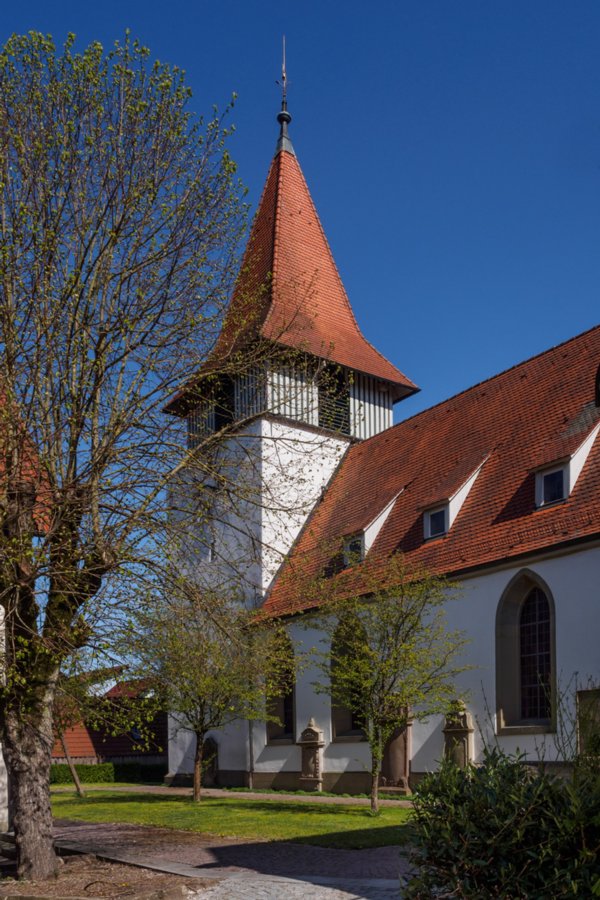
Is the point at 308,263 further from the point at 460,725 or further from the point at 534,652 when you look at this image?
the point at 460,725

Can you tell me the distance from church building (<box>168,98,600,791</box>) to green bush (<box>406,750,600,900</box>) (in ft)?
18.3

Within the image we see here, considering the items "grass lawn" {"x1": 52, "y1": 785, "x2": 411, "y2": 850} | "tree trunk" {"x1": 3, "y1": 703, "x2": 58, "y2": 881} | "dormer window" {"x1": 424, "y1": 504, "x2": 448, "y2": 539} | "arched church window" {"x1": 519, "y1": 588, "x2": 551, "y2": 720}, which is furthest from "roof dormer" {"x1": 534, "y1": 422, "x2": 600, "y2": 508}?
"tree trunk" {"x1": 3, "y1": 703, "x2": 58, "y2": 881}

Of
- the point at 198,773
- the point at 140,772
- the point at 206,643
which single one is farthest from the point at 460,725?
the point at 140,772

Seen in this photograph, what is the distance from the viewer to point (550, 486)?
63.5 ft

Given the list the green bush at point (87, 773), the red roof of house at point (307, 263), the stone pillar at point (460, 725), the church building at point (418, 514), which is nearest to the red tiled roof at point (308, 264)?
the red roof of house at point (307, 263)

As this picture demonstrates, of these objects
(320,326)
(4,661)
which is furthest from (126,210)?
(320,326)

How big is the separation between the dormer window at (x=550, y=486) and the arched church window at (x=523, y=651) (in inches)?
63.4

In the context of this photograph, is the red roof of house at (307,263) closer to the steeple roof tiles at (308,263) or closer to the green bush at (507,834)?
the steeple roof tiles at (308,263)

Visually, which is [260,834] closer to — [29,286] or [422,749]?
[422,749]

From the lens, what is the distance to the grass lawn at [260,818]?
1356 centimetres

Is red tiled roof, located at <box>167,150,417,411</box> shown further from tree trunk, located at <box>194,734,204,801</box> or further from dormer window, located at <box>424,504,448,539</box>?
tree trunk, located at <box>194,734,204,801</box>

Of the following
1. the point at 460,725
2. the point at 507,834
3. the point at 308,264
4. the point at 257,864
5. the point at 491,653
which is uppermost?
the point at 308,264

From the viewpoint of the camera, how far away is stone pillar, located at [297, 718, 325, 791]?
24203 millimetres

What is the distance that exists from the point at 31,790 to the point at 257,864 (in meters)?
2.79
